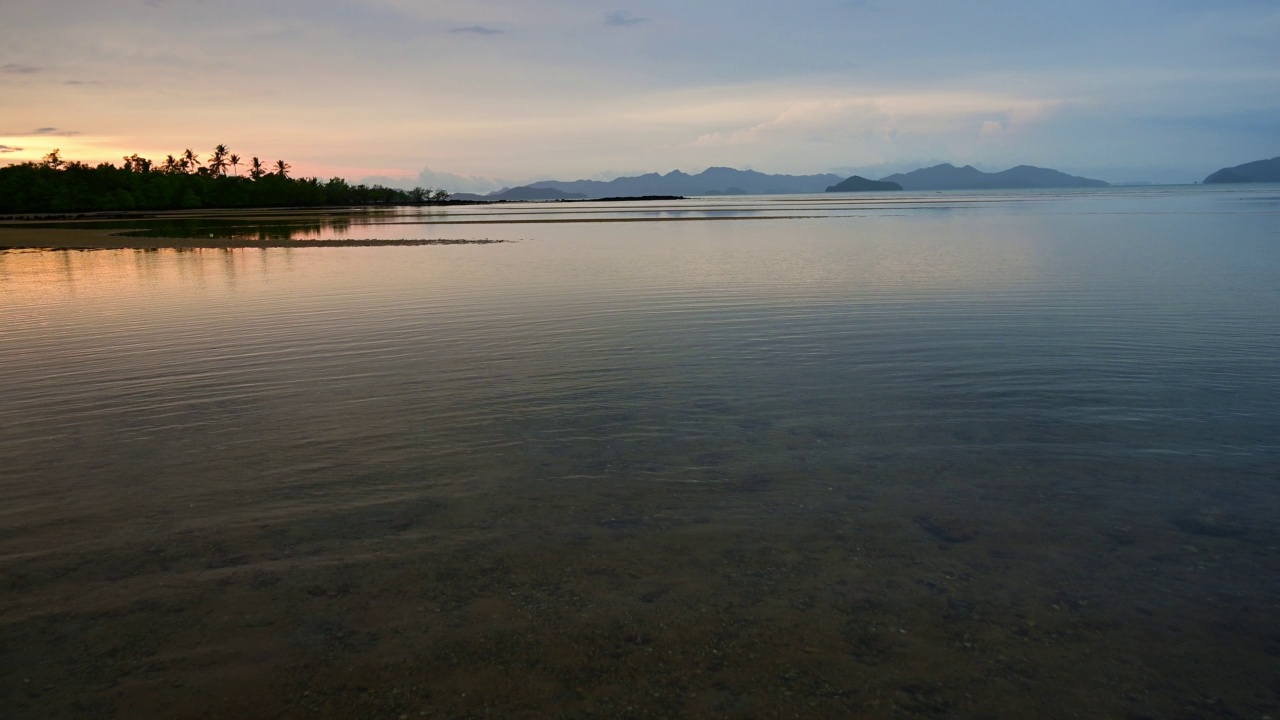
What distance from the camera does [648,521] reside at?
9.83 metres

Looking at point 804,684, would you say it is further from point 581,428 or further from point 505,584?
point 581,428

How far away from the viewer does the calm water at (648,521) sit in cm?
681

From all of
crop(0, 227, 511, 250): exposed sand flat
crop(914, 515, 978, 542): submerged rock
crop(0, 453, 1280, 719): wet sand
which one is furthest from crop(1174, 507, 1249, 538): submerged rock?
crop(0, 227, 511, 250): exposed sand flat

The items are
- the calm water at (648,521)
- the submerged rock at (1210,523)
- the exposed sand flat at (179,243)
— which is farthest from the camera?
the exposed sand flat at (179,243)

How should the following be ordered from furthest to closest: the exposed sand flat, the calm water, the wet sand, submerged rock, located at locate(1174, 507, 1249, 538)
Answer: the exposed sand flat < submerged rock, located at locate(1174, 507, 1249, 538) < the calm water < the wet sand

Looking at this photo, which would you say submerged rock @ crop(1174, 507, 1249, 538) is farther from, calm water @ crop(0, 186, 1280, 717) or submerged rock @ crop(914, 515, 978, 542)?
submerged rock @ crop(914, 515, 978, 542)

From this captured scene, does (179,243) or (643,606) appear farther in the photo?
(179,243)

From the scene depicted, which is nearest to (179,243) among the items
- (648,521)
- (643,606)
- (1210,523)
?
(648,521)

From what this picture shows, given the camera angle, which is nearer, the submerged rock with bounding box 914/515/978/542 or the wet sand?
the wet sand

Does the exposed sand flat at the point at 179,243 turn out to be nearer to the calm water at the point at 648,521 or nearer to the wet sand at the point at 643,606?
the calm water at the point at 648,521

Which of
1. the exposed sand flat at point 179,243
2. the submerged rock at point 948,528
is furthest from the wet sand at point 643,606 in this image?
the exposed sand flat at point 179,243

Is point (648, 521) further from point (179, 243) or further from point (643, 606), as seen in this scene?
point (179, 243)

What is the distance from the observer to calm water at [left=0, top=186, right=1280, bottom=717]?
22.4 feet

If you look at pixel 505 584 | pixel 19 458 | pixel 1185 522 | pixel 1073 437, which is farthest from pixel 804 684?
pixel 19 458
